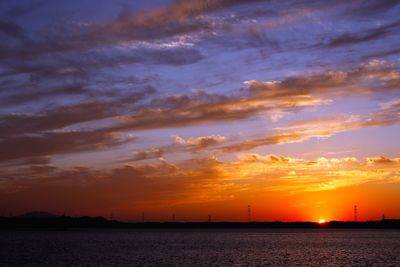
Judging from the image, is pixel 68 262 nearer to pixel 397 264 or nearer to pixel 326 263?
pixel 326 263

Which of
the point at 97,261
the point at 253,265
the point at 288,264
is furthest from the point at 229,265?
the point at 97,261

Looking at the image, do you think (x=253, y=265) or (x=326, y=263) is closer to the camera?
(x=253, y=265)

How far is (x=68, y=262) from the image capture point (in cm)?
9338

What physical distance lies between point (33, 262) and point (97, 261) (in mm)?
10545

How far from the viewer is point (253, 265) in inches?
3511

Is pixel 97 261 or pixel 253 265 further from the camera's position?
pixel 97 261

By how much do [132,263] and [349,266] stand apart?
34826 mm

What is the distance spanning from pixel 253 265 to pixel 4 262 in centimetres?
4101

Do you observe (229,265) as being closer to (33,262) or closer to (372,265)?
(372,265)

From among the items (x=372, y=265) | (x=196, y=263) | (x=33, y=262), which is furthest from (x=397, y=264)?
(x=33, y=262)

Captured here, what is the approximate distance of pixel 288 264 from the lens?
91688 mm

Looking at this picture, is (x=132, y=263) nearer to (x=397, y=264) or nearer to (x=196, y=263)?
(x=196, y=263)

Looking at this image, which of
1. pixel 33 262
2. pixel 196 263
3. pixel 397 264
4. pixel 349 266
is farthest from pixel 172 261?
pixel 397 264

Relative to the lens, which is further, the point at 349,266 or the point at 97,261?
the point at 97,261
